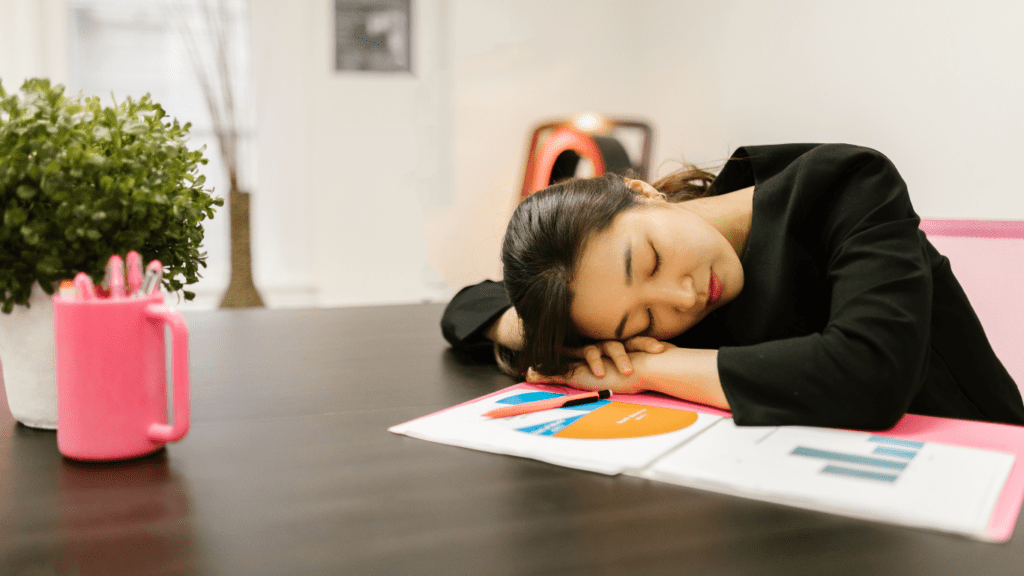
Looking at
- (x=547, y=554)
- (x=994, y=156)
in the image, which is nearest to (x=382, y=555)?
(x=547, y=554)

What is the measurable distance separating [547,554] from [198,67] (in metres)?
2.75

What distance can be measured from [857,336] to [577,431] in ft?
0.97

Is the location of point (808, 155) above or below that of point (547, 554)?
above

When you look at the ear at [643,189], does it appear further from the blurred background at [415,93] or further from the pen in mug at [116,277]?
the blurred background at [415,93]

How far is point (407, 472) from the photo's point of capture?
1.75 feet

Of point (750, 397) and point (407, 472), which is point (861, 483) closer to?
point (750, 397)

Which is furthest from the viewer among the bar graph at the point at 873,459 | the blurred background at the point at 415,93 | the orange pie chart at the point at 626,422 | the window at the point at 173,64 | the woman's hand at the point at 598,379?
the window at the point at 173,64

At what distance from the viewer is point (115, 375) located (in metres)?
0.53

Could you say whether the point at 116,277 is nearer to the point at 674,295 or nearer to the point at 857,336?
the point at 674,295

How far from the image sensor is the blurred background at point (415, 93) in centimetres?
251

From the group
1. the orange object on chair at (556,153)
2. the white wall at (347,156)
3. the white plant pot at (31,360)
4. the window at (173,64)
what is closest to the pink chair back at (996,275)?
the white plant pot at (31,360)

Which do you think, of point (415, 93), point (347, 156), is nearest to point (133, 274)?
point (347, 156)

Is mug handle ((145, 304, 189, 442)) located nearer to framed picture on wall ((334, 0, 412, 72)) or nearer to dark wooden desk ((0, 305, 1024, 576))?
dark wooden desk ((0, 305, 1024, 576))

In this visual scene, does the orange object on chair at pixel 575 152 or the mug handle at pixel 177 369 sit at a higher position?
the orange object on chair at pixel 575 152
